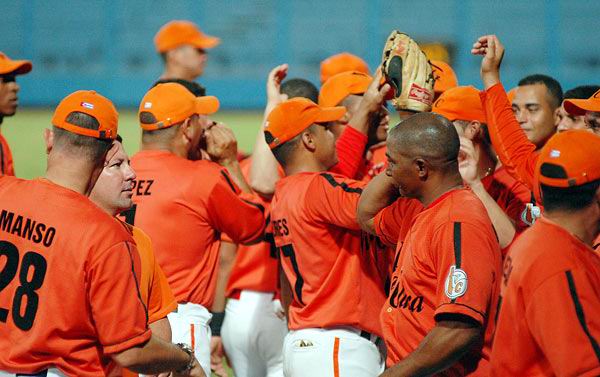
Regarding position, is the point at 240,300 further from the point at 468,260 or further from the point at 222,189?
the point at 468,260

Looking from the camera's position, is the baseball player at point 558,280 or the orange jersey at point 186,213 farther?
the orange jersey at point 186,213

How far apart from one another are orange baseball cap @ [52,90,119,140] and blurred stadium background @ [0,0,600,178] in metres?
12.2

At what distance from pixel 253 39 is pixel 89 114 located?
1349 centimetres

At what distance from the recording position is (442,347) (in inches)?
149

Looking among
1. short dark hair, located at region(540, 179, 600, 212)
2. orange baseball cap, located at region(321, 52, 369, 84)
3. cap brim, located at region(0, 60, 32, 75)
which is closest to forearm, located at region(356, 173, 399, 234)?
short dark hair, located at region(540, 179, 600, 212)

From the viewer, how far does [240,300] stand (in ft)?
22.0

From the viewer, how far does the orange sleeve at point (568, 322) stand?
311 cm

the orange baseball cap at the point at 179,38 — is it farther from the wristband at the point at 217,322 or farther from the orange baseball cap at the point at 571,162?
the orange baseball cap at the point at 571,162

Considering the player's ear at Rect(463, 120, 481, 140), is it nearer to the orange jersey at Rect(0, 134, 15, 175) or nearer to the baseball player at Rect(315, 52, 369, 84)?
the baseball player at Rect(315, 52, 369, 84)

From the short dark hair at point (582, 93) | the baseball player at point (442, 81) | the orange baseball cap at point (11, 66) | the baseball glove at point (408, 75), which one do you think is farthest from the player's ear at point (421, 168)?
the orange baseball cap at point (11, 66)

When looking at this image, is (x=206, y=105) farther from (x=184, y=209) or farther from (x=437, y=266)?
(x=437, y=266)

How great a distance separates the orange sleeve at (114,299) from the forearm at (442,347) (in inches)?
46.4

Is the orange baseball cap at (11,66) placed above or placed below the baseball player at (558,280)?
below

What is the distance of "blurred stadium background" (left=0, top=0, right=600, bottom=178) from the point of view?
1666 centimetres
